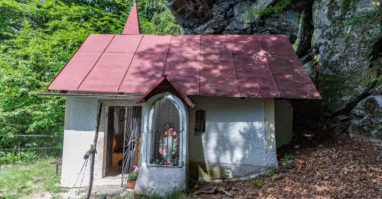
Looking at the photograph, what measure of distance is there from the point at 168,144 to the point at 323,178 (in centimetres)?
411

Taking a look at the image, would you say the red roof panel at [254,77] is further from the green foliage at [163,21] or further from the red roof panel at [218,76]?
the green foliage at [163,21]

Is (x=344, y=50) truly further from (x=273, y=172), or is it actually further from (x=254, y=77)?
(x=273, y=172)

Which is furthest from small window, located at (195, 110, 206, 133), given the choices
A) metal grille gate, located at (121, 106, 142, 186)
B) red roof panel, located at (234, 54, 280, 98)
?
metal grille gate, located at (121, 106, 142, 186)

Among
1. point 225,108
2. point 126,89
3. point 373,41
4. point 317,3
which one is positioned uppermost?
point 317,3

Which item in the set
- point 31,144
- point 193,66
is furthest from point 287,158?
point 31,144

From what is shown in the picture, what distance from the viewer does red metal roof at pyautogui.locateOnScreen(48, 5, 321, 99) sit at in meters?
5.93

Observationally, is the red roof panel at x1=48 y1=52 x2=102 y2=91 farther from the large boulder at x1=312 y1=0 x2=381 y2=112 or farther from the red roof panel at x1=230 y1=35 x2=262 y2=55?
the large boulder at x1=312 y1=0 x2=381 y2=112

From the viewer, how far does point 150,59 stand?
23.2 ft

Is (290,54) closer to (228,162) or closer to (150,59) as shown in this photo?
(228,162)

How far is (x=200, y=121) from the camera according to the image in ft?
21.2

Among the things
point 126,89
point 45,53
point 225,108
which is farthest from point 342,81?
point 45,53

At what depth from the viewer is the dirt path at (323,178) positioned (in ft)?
14.9

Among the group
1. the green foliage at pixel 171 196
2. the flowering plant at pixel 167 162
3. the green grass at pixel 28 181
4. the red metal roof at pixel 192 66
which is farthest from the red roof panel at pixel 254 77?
the green grass at pixel 28 181

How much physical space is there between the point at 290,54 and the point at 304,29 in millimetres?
4484
